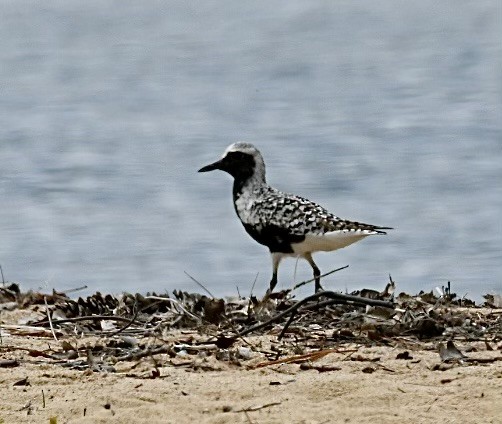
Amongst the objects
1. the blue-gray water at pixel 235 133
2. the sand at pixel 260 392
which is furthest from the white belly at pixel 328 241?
the sand at pixel 260 392

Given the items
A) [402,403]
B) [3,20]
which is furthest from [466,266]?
[3,20]

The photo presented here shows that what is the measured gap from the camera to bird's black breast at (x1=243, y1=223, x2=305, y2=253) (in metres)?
9.15

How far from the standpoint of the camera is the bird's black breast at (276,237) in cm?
915

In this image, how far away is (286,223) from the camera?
9133 millimetres

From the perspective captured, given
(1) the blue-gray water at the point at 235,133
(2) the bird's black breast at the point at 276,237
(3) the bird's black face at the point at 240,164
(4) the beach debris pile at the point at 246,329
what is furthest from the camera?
(1) the blue-gray water at the point at 235,133

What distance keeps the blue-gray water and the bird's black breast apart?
97cm

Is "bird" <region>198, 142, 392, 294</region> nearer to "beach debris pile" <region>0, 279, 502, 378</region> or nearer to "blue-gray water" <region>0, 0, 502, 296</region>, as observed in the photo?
"blue-gray water" <region>0, 0, 502, 296</region>

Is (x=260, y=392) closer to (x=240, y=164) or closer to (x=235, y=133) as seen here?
(x=240, y=164)

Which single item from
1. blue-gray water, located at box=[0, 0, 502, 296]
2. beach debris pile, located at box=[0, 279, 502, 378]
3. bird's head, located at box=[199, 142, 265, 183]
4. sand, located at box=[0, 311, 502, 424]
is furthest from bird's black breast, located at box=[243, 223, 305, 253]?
sand, located at box=[0, 311, 502, 424]

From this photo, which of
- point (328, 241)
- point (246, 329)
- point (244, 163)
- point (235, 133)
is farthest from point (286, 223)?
point (235, 133)

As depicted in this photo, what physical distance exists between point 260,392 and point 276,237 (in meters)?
3.77

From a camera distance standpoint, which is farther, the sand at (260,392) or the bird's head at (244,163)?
the bird's head at (244,163)

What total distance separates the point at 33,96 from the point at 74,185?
547cm

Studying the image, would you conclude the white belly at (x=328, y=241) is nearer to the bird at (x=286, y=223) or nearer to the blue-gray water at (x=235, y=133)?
the bird at (x=286, y=223)
